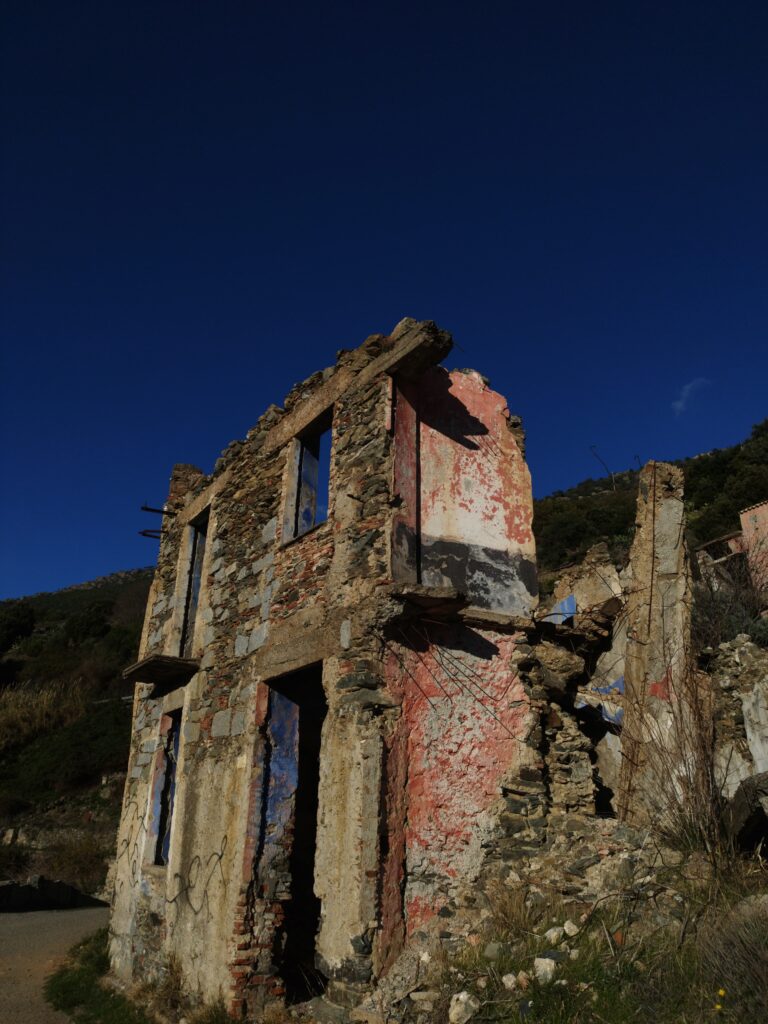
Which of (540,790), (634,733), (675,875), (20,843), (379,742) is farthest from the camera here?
(20,843)

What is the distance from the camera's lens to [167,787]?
10008 millimetres

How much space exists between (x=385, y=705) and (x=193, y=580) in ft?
19.1

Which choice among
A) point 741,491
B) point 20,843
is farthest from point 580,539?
point 20,843

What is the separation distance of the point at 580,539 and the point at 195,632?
2330 cm

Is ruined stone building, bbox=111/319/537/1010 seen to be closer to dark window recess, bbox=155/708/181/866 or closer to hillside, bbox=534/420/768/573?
dark window recess, bbox=155/708/181/866

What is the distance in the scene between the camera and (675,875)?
525 centimetres

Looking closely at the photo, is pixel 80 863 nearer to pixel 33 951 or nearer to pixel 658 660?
pixel 33 951

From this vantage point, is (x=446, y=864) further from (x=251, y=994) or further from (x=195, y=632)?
(x=195, y=632)

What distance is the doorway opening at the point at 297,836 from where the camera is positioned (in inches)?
302

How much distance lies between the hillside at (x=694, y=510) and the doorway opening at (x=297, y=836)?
17900 millimetres

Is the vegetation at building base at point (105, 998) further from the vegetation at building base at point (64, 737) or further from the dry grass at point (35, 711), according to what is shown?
the dry grass at point (35, 711)

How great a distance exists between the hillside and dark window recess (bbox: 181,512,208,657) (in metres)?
16.2

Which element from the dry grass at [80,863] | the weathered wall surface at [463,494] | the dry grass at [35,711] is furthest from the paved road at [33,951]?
the dry grass at [35,711]

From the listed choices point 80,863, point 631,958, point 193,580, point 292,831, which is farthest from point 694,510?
point 631,958
